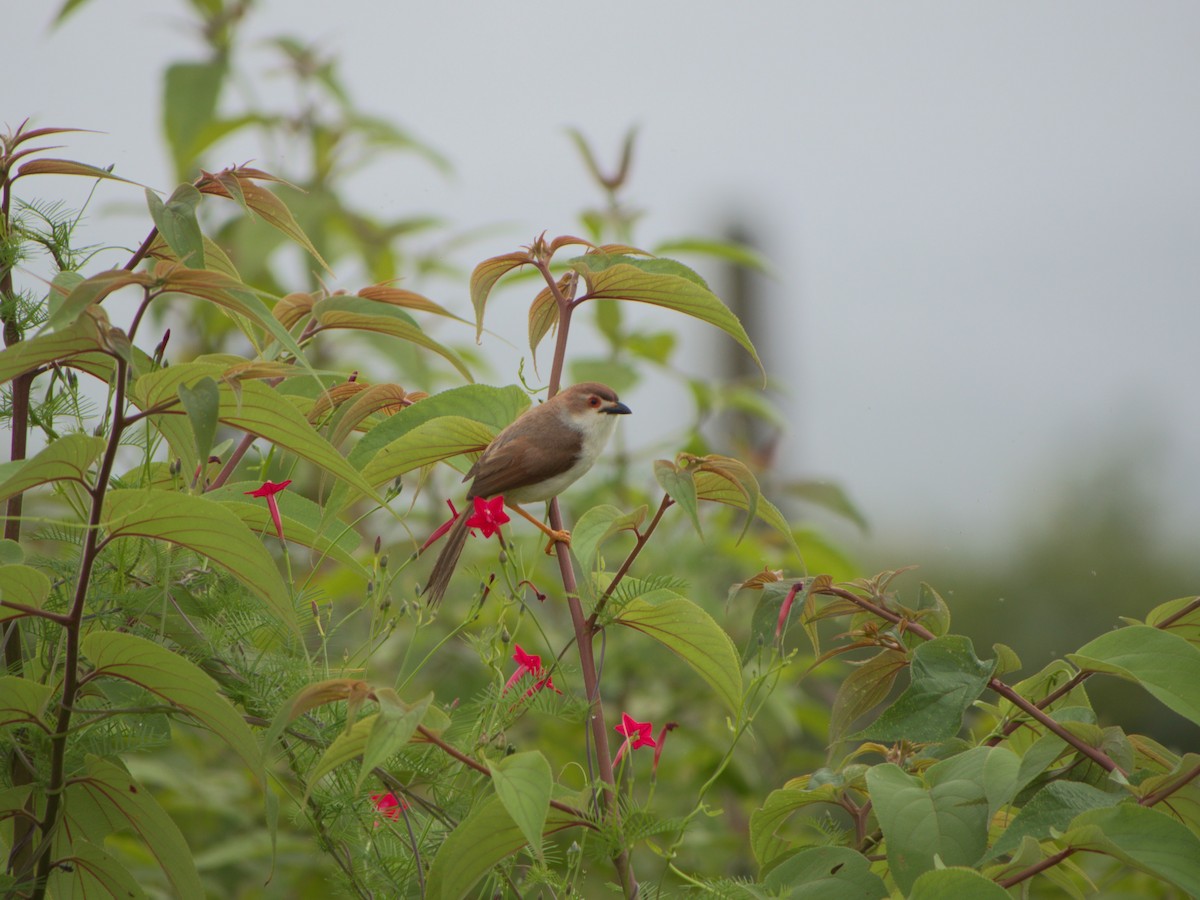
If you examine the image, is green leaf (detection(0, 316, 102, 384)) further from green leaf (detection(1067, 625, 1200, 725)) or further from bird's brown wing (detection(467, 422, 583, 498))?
green leaf (detection(1067, 625, 1200, 725))

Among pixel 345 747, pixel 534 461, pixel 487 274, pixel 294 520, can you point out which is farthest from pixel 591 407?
pixel 345 747

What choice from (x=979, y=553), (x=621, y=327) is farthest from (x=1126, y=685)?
(x=621, y=327)

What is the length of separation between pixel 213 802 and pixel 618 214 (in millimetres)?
1623

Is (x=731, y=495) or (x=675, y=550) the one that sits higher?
(x=731, y=495)

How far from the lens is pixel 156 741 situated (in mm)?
955

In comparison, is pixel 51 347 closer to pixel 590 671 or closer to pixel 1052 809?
pixel 590 671

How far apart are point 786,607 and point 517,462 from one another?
0.37 metres

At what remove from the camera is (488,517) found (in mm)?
1018

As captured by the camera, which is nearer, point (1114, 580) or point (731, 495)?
point (731, 495)

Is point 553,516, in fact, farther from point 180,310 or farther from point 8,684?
point 180,310

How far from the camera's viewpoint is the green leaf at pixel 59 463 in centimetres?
73

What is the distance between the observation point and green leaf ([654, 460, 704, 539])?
2.59 ft

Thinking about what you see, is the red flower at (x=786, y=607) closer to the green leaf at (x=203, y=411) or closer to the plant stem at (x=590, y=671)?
the plant stem at (x=590, y=671)

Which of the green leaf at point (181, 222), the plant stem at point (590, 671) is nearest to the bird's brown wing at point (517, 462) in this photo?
the plant stem at point (590, 671)
